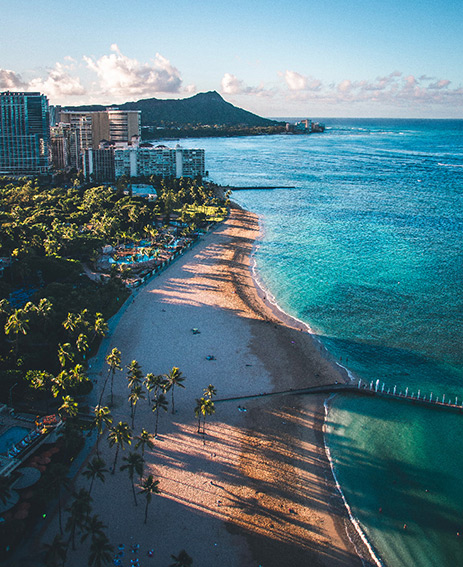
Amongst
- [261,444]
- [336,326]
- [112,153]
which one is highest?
[112,153]

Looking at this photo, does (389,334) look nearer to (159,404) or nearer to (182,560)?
(159,404)

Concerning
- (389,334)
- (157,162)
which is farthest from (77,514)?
(157,162)

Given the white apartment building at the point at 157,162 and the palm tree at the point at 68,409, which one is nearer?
the palm tree at the point at 68,409

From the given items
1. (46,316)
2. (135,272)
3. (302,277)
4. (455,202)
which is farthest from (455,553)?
(455,202)

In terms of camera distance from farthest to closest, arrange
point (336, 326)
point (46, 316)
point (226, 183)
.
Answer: point (226, 183) < point (336, 326) < point (46, 316)

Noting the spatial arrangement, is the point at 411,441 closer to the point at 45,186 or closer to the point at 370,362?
the point at 370,362

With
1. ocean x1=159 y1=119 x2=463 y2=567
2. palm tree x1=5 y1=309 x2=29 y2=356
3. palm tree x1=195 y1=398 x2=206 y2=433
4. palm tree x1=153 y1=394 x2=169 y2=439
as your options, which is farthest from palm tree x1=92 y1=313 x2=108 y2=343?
ocean x1=159 y1=119 x2=463 y2=567

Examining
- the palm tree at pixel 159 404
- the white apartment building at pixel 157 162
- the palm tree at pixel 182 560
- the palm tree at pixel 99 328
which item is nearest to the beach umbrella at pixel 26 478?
the palm tree at pixel 159 404

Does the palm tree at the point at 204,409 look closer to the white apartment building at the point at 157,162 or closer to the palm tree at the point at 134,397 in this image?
the palm tree at the point at 134,397
